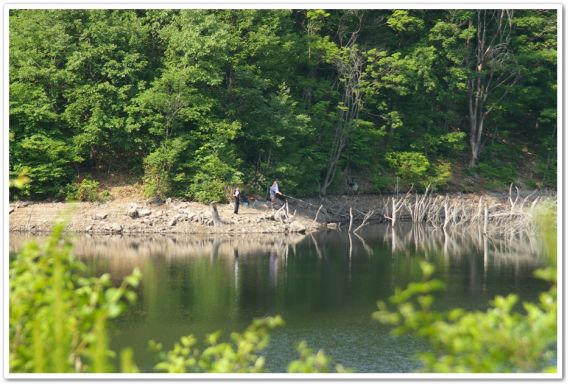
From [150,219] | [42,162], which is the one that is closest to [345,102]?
[150,219]

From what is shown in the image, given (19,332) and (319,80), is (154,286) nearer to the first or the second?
(19,332)

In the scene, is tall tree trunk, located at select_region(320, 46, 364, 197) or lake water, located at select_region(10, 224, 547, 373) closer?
lake water, located at select_region(10, 224, 547, 373)

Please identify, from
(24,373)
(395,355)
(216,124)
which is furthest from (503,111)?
(24,373)

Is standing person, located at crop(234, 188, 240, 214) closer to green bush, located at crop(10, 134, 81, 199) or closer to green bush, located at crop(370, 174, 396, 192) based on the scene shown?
green bush, located at crop(10, 134, 81, 199)

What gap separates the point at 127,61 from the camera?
116ft

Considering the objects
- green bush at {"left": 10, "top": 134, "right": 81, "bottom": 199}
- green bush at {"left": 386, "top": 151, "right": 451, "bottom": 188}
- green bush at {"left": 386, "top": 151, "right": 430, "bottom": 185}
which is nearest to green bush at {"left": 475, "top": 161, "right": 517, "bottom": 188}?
green bush at {"left": 386, "top": 151, "right": 451, "bottom": 188}

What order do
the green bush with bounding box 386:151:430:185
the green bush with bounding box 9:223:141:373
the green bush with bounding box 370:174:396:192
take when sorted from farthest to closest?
the green bush with bounding box 386:151:430:185, the green bush with bounding box 370:174:396:192, the green bush with bounding box 9:223:141:373

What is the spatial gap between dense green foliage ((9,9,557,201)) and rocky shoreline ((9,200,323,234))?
0.78m

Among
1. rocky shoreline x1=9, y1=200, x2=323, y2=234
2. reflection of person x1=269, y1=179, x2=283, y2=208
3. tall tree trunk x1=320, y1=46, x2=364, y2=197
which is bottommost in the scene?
rocky shoreline x1=9, y1=200, x2=323, y2=234

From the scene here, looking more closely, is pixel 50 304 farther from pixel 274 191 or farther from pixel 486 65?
pixel 486 65

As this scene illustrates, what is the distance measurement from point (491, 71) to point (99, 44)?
19.1 m

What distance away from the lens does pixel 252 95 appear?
118ft

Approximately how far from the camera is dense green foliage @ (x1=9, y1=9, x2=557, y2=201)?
34625mm

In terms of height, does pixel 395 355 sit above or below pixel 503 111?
below
